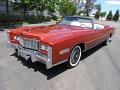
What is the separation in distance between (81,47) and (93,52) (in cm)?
163

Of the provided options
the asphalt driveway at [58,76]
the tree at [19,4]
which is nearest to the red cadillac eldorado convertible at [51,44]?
the asphalt driveway at [58,76]

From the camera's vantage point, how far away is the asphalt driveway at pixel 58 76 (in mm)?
3873

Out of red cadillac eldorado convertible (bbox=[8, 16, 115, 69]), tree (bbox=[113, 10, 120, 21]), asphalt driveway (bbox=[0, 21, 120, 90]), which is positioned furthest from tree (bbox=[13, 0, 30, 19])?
tree (bbox=[113, 10, 120, 21])

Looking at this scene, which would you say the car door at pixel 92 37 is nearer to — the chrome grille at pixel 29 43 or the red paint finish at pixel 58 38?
the red paint finish at pixel 58 38

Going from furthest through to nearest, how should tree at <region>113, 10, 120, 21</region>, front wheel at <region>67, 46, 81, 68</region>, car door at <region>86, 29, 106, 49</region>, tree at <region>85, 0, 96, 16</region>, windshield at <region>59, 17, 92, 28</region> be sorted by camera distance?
tree at <region>113, 10, 120, 21</region> → tree at <region>85, 0, 96, 16</region> → windshield at <region>59, 17, 92, 28</region> → car door at <region>86, 29, 106, 49</region> → front wheel at <region>67, 46, 81, 68</region>

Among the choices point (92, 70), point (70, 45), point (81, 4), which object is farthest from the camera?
point (81, 4)

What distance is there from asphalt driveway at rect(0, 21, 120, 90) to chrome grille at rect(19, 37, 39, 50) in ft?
2.13

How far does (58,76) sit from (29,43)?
1151 mm

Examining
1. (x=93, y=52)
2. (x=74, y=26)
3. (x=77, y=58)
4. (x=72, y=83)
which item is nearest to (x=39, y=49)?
(x=72, y=83)

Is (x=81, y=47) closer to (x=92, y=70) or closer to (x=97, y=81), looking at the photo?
(x=92, y=70)

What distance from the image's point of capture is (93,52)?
6.94 metres

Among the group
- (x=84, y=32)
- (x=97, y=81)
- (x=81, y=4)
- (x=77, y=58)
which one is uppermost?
(x=81, y=4)

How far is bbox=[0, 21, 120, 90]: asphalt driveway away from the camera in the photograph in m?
3.87

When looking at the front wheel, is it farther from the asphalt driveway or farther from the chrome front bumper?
the chrome front bumper
